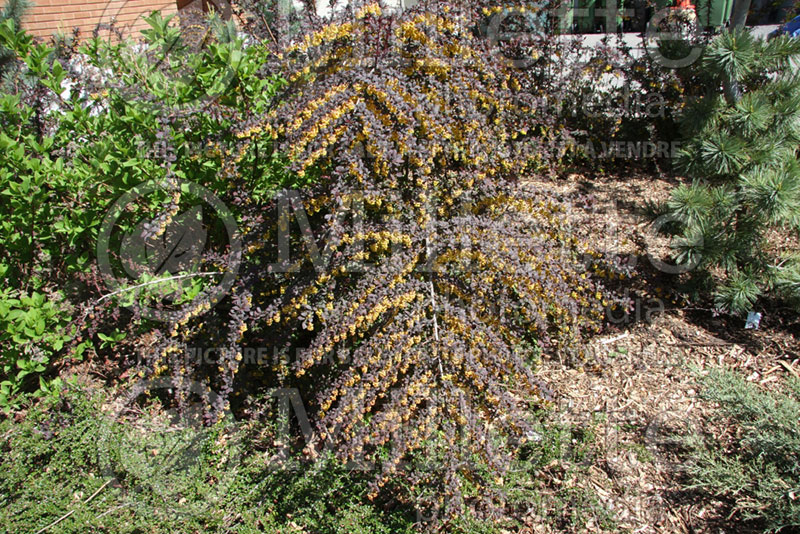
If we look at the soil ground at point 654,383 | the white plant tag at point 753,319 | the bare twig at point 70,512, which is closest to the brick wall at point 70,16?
the bare twig at point 70,512

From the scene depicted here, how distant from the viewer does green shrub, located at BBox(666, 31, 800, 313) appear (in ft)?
11.4

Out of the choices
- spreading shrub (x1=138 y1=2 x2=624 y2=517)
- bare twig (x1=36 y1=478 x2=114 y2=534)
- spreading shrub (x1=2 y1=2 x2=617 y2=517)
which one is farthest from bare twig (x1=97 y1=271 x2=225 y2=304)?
bare twig (x1=36 y1=478 x2=114 y2=534)

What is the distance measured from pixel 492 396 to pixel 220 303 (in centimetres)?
165

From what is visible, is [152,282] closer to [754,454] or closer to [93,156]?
[93,156]

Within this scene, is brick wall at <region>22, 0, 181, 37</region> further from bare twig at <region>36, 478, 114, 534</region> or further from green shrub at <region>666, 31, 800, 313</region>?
green shrub at <region>666, 31, 800, 313</region>

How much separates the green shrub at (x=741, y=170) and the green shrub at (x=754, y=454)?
0.68 meters

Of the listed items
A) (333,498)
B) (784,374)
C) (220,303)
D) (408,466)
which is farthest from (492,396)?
(784,374)

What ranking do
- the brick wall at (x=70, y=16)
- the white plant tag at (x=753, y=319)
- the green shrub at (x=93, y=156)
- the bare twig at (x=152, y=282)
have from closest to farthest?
the bare twig at (x=152, y=282) → the green shrub at (x=93, y=156) → the white plant tag at (x=753, y=319) → the brick wall at (x=70, y=16)

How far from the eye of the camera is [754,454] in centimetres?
287

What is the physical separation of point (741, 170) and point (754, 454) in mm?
1674

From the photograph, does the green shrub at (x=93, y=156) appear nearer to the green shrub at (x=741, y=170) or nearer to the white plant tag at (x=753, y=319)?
the green shrub at (x=741, y=170)

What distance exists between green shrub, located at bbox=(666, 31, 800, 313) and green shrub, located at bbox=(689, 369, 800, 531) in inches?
26.6

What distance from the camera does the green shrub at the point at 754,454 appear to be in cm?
262

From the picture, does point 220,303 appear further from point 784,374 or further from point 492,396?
point 784,374
